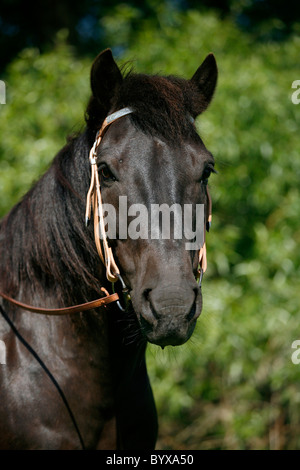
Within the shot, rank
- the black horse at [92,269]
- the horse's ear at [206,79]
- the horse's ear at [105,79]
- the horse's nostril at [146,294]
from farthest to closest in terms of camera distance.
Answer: the horse's ear at [206,79] → the horse's ear at [105,79] → the black horse at [92,269] → the horse's nostril at [146,294]

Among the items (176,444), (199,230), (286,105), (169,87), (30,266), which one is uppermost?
(286,105)

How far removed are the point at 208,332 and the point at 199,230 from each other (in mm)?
3216

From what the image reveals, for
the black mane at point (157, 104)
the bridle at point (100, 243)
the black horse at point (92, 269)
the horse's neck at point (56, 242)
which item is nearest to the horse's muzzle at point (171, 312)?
the black horse at point (92, 269)

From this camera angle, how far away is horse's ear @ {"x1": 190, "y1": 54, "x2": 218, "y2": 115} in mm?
2611

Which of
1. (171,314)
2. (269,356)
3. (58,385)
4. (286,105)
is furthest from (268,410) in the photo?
(171,314)

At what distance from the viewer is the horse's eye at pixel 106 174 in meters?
2.25

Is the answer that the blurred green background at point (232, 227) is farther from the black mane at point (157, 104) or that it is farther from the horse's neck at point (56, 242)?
the black mane at point (157, 104)

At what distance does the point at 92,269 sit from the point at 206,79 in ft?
3.88

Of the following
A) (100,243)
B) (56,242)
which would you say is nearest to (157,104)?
(100,243)

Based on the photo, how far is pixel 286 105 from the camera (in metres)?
6.07

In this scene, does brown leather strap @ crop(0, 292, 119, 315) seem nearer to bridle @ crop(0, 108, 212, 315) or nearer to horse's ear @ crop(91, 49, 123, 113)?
bridle @ crop(0, 108, 212, 315)

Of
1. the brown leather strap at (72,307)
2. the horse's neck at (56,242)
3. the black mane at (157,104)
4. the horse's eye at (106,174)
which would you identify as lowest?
the brown leather strap at (72,307)

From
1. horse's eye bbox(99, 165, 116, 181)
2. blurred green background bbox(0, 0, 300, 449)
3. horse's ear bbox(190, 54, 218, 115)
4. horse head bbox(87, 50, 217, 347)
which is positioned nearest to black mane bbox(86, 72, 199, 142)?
horse head bbox(87, 50, 217, 347)

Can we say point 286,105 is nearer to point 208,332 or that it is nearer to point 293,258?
point 293,258
